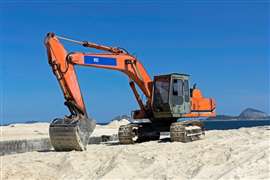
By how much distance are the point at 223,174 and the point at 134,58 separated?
9246 mm

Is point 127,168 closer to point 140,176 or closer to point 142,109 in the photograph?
point 140,176

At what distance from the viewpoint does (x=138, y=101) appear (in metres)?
19.1

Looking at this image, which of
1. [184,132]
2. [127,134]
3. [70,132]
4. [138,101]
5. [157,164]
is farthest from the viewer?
[138,101]

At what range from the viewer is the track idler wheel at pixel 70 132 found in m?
15.2

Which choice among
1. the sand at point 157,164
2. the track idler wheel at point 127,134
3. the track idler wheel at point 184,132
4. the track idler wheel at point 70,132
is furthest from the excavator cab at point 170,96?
the track idler wheel at point 70,132

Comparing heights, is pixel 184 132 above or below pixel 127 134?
above

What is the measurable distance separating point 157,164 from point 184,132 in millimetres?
4621

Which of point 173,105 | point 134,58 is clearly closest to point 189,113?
point 173,105

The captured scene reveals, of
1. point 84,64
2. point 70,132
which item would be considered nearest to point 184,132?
point 70,132

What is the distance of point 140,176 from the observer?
38.4 ft

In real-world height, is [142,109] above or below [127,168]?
above

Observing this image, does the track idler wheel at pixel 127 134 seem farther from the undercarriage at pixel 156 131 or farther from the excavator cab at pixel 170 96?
the excavator cab at pixel 170 96

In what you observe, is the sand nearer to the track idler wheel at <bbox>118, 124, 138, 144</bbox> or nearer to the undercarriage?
the undercarriage

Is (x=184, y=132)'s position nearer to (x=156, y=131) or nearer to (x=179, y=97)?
(x=179, y=97)
